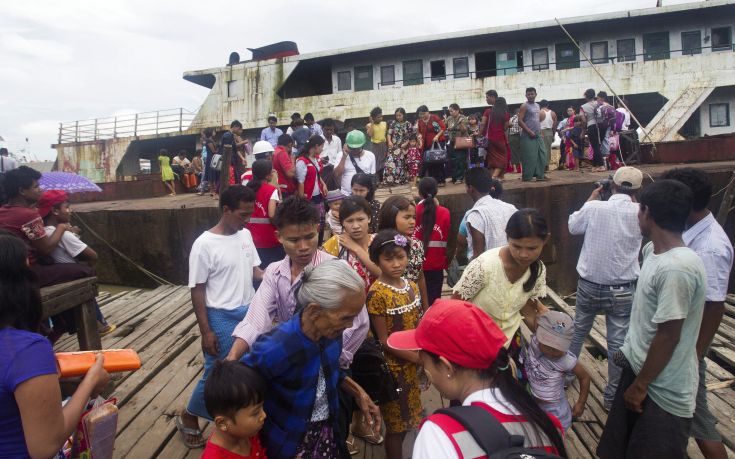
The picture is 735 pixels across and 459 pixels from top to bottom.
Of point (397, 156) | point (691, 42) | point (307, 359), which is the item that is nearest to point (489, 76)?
point (691, 42)

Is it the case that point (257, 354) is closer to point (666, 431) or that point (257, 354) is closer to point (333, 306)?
point (333, 306)

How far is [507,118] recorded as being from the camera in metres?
8.82

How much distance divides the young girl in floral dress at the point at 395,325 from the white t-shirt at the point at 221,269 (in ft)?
3.11

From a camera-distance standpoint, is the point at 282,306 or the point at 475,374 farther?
the point at 282,306

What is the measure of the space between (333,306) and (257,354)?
0.37 meters

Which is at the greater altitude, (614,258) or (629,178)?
(629,178)

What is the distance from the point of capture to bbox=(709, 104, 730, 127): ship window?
800 inches

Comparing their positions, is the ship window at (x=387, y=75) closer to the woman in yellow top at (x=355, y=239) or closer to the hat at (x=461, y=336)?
the woman in yellow top at (x=355, y=239)

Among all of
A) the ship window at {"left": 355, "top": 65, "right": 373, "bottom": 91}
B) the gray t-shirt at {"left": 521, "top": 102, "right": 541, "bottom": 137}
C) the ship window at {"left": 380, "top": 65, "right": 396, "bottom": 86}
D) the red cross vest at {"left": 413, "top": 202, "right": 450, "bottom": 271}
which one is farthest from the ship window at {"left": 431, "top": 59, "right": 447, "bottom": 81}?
the red cross vest at {"left": 413, "top": 202, "right": 450, "bottom": 271}

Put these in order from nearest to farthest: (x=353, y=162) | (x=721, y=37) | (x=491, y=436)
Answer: (x=491, y=436) → (x=353, y=162) → (x=721, y=37)

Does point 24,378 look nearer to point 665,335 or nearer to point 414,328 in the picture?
point 414,328

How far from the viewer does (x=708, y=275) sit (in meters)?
→ 2.75

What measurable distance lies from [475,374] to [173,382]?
3.68 metres

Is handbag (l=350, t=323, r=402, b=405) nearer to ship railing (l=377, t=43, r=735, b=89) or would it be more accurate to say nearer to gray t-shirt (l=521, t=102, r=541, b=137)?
gray t-shirt (l=521, t=102, r=541, b=137)
